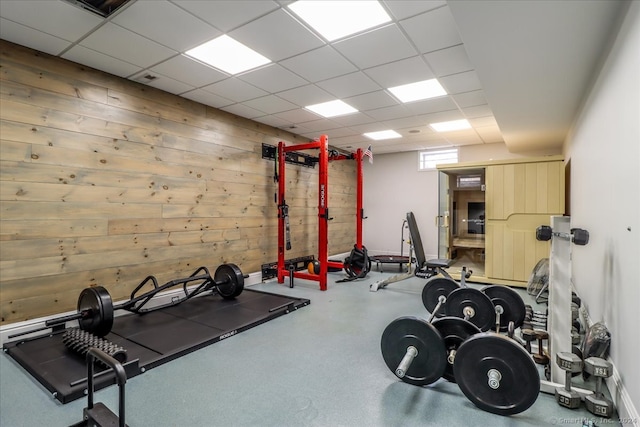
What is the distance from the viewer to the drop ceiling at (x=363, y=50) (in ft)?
7.30

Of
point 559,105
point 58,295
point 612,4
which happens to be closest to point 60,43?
point 58,295

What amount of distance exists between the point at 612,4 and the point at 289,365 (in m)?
3.22

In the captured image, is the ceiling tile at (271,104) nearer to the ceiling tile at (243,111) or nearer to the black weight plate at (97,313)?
the ceiling tile at (243,111)

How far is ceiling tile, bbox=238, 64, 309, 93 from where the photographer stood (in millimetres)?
3549

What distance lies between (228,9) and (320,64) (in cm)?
116

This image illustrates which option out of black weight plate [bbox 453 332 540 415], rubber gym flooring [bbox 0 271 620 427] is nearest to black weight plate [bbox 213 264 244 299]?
rubber gym flooring [bbox 0 271 620 427]

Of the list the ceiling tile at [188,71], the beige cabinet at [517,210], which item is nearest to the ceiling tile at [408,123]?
the beige cabinet at [517,210]

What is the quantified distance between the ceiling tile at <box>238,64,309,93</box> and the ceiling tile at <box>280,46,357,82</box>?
11 centimetres

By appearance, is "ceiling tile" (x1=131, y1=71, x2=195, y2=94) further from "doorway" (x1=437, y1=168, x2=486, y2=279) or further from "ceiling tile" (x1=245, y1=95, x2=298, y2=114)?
"doorway" (x1=437, y1=168, x2=486, y2=279)

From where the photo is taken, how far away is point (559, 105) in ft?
12.3

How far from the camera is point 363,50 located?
3.10 meters

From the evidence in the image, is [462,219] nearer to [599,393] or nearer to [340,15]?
[599,393]

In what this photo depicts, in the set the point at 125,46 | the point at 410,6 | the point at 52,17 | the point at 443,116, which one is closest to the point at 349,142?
the point at 443,116

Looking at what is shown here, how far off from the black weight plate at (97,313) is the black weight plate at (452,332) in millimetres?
2690
